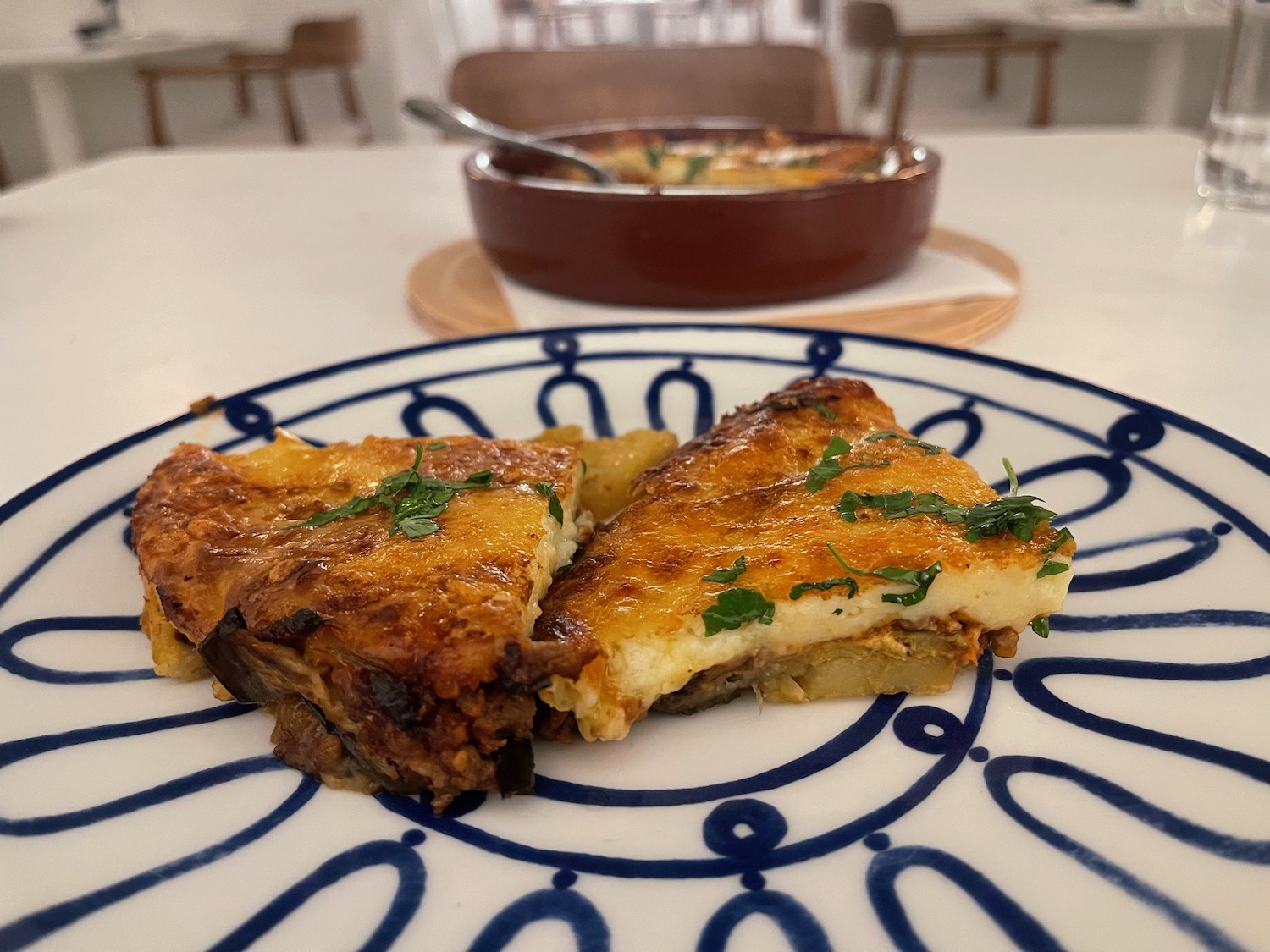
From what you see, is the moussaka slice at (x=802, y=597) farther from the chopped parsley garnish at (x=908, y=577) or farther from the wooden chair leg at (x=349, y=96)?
the wooden chair leg at (x=349, y=96)

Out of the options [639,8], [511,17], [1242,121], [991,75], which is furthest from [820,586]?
[639,8]

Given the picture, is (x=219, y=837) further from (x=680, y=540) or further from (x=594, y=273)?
(x=594, y=273)

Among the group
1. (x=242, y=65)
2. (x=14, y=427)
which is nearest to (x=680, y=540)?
(x=14, y=427)

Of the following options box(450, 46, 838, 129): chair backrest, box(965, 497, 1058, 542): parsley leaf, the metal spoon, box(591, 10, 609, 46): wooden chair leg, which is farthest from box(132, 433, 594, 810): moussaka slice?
box(591, 10, 609, 46): wooden chair leg

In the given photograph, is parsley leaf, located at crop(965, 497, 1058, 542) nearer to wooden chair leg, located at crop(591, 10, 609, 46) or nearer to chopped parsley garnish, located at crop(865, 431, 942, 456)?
chopped parsley garnish, located at crop(865, 431, 942, 456)

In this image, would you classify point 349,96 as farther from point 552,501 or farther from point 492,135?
point 552,501
